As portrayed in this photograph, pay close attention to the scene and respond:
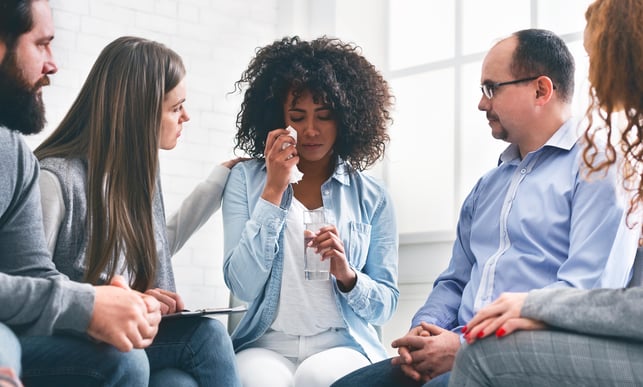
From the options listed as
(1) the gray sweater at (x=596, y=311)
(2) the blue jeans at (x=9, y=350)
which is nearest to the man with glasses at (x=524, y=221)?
(1) the gray sweater at (x=596, y=311)

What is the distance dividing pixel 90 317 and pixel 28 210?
266mm

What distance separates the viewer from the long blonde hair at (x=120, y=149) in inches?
80.3

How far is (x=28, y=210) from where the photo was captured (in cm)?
170

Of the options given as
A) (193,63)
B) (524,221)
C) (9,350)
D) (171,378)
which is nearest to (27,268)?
(9,350)

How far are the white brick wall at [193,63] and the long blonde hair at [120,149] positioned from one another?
1.11 metres

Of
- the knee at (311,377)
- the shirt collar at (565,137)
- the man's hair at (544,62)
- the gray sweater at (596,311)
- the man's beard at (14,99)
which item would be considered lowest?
the knee at (311,377)

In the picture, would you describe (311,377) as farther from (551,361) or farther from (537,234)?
(551,361)

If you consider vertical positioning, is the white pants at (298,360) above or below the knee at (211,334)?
below

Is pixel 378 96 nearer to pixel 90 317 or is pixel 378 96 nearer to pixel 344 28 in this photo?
pixel 344 28

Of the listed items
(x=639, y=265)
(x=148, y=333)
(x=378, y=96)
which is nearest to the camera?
(x=148, y=333)

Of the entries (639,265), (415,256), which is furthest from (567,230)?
(415,256)

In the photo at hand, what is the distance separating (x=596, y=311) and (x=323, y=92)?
1.38 m

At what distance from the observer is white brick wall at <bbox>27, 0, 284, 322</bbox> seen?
11.0 feet

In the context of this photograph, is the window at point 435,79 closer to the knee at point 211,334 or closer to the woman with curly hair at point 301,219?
the woman with curly hair at point 301,219
